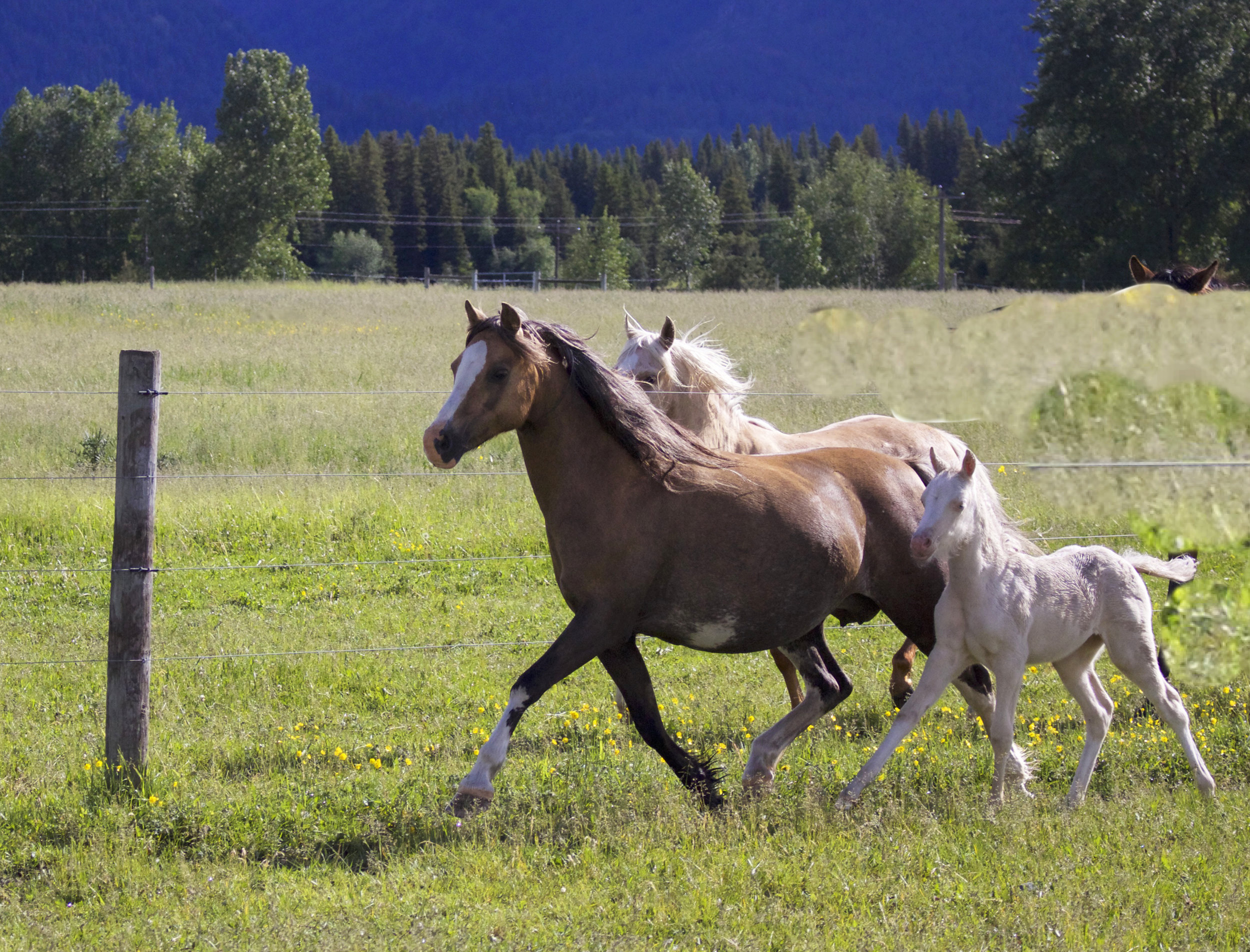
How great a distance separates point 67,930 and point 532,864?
1672mm

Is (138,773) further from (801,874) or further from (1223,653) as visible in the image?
(1223,653)

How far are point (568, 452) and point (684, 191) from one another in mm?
Answer: 77134

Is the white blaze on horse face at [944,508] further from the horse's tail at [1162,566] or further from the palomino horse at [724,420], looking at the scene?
the palomino horse at [724,420]

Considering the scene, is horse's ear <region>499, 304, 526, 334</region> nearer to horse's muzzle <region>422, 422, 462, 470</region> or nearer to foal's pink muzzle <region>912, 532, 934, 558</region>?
horse's muzzle <region>422, 422, 462, 470</region>

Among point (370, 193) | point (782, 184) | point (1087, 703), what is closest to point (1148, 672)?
point (1087, 703)

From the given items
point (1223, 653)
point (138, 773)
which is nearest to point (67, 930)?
point (138, 773)

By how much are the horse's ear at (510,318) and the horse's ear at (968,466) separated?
1989 mm

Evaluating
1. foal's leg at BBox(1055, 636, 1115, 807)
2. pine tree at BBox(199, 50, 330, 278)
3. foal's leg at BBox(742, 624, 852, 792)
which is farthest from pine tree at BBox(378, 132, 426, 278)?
foal's leg at BBox(1055, 636, 1115, 807)

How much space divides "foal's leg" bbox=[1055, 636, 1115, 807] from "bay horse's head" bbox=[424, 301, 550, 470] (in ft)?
9.60

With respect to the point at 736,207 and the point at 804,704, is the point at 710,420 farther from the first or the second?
the point at 736,207

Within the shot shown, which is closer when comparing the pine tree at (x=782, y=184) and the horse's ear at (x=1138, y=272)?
the horse's ear at (x=1138, y=272)

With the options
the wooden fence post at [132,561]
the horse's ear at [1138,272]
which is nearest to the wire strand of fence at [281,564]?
the horse's ear at [1138,272]

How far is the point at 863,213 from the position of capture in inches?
2430

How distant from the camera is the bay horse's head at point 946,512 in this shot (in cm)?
458
